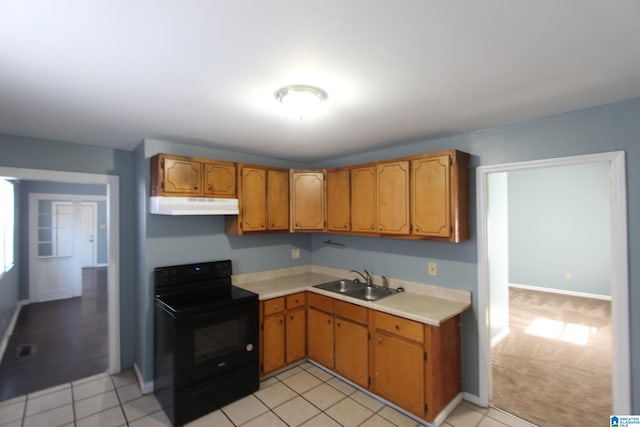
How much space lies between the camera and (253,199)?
325 centimetres

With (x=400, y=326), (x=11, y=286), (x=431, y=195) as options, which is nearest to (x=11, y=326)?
(x=11, y=286)

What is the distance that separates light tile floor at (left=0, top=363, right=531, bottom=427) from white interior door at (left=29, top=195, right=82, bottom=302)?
3845mm

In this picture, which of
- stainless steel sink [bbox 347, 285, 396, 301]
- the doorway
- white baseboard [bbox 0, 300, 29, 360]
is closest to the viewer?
stainless steel sink [bbox 347, 285, 396, 301]

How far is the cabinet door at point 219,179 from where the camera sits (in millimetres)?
2910

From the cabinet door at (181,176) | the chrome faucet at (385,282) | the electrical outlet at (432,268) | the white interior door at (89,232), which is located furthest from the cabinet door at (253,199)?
the white interior door at (89,232)

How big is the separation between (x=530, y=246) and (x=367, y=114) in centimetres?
600

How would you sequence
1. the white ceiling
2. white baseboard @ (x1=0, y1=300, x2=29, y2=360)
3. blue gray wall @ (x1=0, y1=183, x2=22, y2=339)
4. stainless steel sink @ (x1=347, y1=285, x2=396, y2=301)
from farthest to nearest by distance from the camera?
blue gray wall @ (x1=0, y1=183, x2=22, y2=339) → white baseboard @ (x1=0, y1=300, x2=29, y2=360) → stainless steel sink @ (x1=347, y1=285, x2=396, y2=301) → the white ceiling

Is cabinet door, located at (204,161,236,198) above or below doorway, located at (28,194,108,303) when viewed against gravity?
above

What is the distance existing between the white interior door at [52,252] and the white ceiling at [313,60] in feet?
14.1

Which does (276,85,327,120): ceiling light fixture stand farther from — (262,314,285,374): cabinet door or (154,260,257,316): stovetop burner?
(262,314,285,374): cabinet door

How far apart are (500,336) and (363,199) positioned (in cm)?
275

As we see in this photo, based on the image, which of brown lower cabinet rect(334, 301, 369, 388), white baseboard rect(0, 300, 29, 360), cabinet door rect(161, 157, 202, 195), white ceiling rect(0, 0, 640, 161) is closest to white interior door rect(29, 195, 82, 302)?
white baseboard rect(0, 300, 29, 360)

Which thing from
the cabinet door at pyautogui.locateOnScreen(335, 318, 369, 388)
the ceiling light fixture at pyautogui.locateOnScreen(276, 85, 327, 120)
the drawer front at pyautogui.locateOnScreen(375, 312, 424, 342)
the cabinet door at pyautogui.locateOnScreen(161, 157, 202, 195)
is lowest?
the cabinet door at pyautogui.locateOnScreen(335, 318, 369, 388)

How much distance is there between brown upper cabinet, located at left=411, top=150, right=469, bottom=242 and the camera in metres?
2.47
